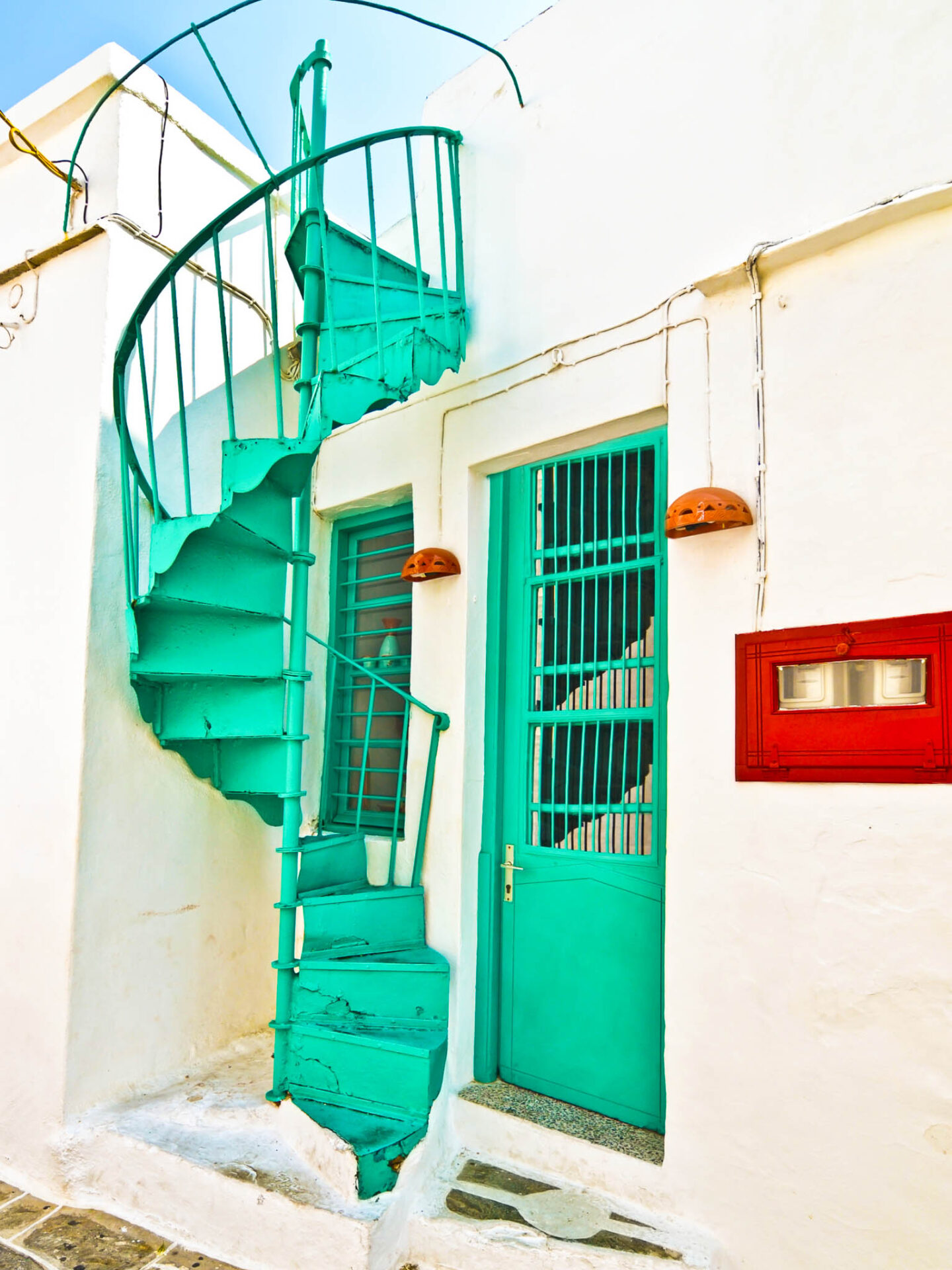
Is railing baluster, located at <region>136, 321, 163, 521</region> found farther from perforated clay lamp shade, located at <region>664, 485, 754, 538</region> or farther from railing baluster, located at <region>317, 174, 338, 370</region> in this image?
perforated clay lamp shade, located at <region>664, 485, 754, 538</region>

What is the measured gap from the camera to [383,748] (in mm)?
3986

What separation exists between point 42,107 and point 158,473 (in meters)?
1.82

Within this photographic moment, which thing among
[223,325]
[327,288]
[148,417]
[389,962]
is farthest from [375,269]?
[389,962]

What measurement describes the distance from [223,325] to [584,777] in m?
2.12

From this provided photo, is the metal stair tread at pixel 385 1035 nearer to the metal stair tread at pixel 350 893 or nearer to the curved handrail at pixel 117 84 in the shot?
the metal stair tread at pixel 350 893

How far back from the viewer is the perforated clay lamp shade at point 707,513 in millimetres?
2586

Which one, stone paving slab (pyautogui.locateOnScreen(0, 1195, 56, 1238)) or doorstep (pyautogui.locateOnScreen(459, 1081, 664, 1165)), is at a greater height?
doorstep (pyautogui.locateOnScreen(459, 1081, 664, 1165))

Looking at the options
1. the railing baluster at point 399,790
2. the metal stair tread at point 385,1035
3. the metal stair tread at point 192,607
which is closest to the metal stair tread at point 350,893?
the railing baluster at point 399,790

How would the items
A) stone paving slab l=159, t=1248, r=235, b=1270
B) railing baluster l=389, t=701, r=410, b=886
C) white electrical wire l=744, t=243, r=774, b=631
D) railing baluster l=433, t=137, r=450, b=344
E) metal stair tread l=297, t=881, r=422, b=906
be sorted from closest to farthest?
white electrical wire l=744, t=243, r=774, b=631
stone paving slab l=159, t=1248, r=235, b=1270
metal stair tread l=297, t=881, r=422, b=906
railing baluster l=433, t=137, r=450, b=344
railing baluster l=389, t=701, r=410, b=886

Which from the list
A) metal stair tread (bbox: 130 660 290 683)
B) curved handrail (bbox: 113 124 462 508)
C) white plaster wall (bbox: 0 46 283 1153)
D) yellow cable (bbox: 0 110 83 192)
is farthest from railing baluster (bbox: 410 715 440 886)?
yellow cable (bbox: 0 110 83 192)

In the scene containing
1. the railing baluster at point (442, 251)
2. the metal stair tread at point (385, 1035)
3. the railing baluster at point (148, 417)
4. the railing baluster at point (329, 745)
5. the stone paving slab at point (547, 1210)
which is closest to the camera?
the stone paving slab at point (547, 1210)

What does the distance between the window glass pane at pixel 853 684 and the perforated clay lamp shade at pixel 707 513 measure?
0.47 m

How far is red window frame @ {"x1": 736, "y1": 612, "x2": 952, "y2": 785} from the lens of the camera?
2.25m

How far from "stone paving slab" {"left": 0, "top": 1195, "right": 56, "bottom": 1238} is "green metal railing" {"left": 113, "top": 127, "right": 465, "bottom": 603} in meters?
2.25
